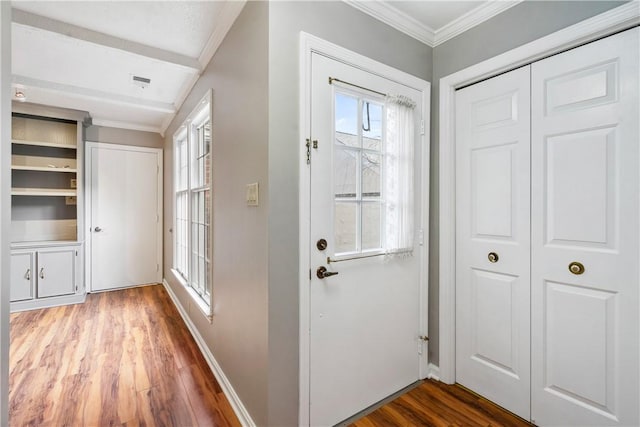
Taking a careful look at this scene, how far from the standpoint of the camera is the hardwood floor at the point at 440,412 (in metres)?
1.67

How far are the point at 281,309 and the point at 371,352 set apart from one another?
28.6 inches

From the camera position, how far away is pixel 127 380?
2.09m

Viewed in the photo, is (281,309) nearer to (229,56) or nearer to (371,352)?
(371,352)

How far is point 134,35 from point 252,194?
1648 mm

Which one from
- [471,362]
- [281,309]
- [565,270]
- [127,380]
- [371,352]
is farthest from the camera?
[127,380]

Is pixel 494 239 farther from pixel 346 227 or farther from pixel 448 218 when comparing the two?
pixel 346 227

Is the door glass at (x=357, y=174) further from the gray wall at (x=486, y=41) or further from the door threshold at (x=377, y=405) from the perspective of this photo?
the door threshold at (x=377, y=405)

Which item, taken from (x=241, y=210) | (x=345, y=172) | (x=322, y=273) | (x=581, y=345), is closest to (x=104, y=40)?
(x=241, y=210)

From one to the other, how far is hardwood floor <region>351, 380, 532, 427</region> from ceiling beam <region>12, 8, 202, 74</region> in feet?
9.44

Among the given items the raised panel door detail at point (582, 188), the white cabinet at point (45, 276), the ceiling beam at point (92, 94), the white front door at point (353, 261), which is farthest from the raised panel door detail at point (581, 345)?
the white cabinet at point (45, 276)

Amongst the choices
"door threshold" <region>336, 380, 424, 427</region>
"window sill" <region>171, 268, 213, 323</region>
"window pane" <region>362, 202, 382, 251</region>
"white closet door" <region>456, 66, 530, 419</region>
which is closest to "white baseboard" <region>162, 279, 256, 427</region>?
"window sill" <region>171, 268, 213, 323</region>

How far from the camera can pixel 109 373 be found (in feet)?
7.13

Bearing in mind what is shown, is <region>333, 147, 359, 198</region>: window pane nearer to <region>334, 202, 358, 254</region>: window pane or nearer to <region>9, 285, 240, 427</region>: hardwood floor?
<region>334, 202, 358, 254</region>: window pane

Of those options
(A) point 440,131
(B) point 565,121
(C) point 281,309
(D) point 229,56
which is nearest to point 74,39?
(D) point 229,56
